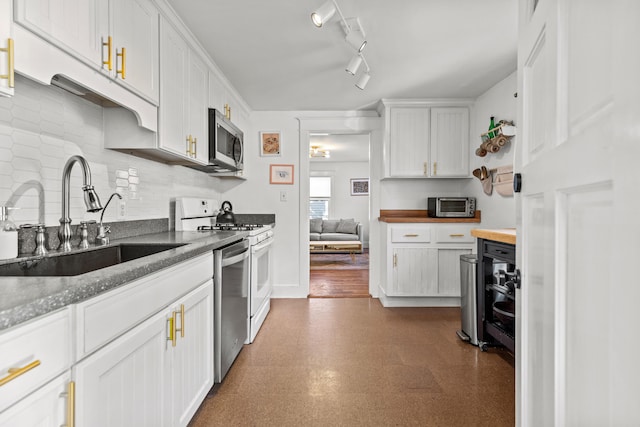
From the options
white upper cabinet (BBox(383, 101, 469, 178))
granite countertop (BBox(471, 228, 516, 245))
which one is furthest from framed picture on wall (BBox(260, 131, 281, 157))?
granite countertop (BBox(471, 228, 516, 245))

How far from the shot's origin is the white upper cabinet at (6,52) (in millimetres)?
1014

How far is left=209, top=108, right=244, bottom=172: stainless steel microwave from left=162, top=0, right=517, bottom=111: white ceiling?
1.51 ft

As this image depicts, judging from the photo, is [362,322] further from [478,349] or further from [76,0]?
[76,0]

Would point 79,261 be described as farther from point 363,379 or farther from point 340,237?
point 340,237

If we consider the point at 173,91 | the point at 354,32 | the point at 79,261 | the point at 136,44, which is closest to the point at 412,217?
the point at 354,32

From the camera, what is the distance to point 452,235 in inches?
153

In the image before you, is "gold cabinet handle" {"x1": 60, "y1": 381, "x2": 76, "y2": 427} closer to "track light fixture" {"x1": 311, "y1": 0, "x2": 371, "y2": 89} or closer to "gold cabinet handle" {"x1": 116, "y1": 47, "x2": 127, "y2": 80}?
"gold cabinet handle" {"x1": 116, "y1": 47, "x2": 127, "y2": 80}

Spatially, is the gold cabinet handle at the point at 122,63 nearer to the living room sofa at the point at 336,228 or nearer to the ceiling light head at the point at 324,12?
the ceiling light head at the point at 324,12

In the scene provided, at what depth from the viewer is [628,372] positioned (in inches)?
18.1

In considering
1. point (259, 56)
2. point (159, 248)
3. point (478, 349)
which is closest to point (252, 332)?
point (159, 248)

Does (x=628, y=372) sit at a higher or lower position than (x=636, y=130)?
lower

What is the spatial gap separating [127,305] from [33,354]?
37 cm

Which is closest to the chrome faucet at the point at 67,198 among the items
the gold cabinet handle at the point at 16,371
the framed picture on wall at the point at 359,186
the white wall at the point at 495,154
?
the gold cabinet handle at the point at 16,371

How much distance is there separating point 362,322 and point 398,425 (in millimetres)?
1612
